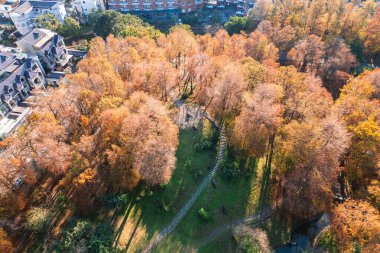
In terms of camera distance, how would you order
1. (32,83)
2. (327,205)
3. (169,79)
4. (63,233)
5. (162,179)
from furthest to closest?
(32,83) → (169,79) → (327,205) → (162,179) → (63,233)

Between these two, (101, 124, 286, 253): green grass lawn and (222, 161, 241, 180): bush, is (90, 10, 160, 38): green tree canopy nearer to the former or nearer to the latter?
(101, 124, 286, 253): green grass lawn

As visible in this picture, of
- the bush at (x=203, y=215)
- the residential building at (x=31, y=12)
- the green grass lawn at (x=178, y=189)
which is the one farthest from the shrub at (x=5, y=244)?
the residential building at (x=31, y=12)

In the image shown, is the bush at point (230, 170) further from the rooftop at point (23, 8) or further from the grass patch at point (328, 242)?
the rooftop at point (23, 8)

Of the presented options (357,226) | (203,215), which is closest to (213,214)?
(203,215)

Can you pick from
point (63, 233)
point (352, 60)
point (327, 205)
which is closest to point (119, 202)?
point (63, 233)

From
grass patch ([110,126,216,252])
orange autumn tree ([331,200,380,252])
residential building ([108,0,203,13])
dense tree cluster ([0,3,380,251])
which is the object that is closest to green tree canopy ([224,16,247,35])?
dense tree cluster ([0,3,380,251])

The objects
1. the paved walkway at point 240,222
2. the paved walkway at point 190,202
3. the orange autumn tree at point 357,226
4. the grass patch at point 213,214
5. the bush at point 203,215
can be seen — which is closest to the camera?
the orange autumn tree at point 357,226

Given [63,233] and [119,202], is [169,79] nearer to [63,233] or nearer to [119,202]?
[119,202]
